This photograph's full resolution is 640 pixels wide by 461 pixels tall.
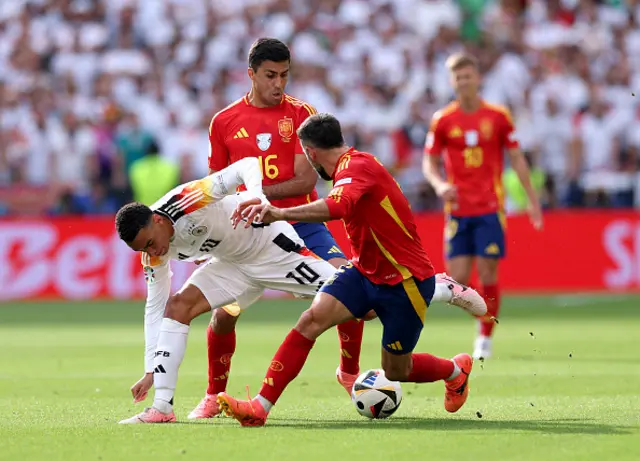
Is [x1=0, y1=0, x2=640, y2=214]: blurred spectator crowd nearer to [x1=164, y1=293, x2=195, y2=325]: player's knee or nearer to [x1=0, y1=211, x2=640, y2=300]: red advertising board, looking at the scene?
[x1=0, y1=211, x2=640, y2=300]: red advertising board

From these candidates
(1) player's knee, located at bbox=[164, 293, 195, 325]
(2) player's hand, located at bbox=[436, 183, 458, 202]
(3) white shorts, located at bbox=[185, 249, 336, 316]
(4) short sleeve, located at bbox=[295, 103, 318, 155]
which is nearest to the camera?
(1) player's knee, located at bbox=[164, 293, 195, 325]

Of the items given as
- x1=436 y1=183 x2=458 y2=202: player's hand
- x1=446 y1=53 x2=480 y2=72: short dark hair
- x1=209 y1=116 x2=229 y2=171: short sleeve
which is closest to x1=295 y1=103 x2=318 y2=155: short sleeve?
x1=209 y1=116 x2=229 y2=171: short sleeve

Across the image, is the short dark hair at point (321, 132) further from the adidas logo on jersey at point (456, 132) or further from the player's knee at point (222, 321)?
the adidas logo on jersey at point (456, 132)

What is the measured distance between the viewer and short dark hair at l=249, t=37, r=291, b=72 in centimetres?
885

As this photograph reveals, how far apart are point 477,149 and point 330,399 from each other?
4439mm

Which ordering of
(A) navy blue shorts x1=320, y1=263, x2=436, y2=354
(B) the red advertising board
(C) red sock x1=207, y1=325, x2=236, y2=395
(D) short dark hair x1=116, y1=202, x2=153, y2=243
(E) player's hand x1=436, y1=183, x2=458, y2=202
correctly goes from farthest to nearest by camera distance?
(B) the red advertising board < (E) player's hand x1=436, y1=183, x2=458, y2=202 < (C) red sock x1=207, y1=325, x2=236, y2=395 < (A) navy blue shorts x1=320, y1=263, x2=436, y2=354 < (D) short dark hair x1=116, y1=202, x2=153, y2=243

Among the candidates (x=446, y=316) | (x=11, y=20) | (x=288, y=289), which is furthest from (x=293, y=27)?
(x=288, y=289)

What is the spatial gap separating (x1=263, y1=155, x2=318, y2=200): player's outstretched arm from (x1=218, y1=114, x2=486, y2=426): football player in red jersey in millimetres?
1176

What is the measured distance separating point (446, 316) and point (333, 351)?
15.5 feet

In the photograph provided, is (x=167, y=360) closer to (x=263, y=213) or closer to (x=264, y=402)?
(x=264, y=402)

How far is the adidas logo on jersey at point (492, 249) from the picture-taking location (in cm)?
1277

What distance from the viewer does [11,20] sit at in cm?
2394

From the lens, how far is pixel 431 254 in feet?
67.9

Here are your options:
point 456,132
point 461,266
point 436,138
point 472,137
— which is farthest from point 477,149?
point 461,266
